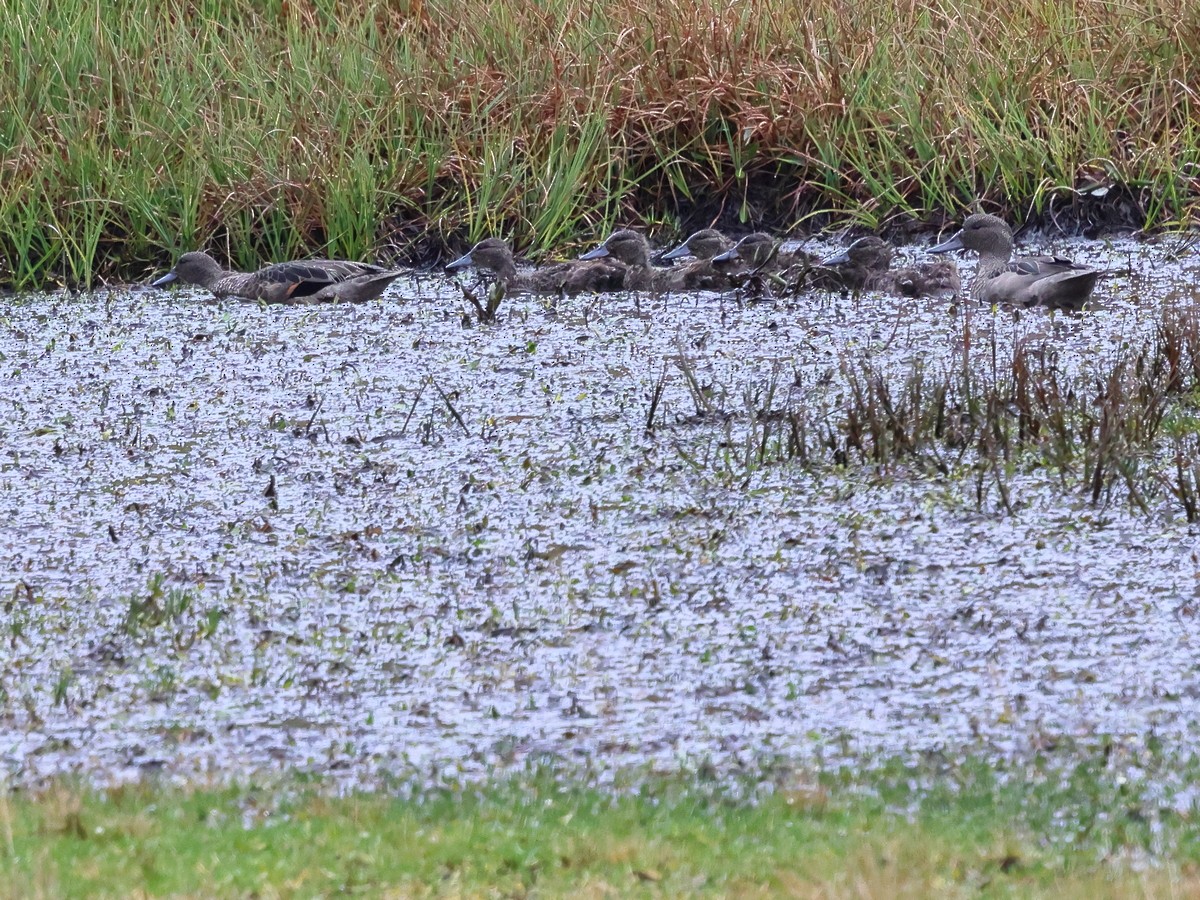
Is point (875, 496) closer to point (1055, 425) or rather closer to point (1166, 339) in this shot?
point (1055, 425)

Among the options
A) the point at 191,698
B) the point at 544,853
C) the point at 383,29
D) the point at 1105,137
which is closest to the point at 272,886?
the point at 544,853

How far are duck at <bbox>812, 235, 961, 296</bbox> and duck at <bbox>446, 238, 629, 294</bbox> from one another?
105 centimetres

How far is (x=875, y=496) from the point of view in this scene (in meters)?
5.95

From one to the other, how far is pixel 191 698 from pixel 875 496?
240 centimetres

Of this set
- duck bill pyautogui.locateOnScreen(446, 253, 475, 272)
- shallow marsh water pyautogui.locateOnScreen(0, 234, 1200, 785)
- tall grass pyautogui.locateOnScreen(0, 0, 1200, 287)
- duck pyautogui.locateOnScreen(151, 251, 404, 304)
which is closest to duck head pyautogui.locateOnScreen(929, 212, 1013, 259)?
tall grass pyautogui.locateOnScreen(0, 0, 1200, 287)

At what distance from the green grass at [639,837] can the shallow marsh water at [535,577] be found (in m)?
0.24

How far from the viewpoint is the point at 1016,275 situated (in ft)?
29.6

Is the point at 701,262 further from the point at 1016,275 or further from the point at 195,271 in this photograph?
the point at 195,271

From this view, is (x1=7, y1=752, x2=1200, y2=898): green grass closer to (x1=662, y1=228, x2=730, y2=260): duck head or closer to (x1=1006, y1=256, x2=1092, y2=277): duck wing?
(x1=1006, y1=256, x2=1092, y2=277): duck wing

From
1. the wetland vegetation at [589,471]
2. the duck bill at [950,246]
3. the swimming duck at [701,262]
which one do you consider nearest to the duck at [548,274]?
the wetland vegetation at [589,471]

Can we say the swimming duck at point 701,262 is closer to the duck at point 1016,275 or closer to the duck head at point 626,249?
the duck head at point 626,249

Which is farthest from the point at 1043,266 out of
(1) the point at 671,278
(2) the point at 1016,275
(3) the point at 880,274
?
(1) the point at 671,278

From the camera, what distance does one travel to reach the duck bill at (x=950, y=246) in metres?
9.98

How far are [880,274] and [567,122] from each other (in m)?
2.24
